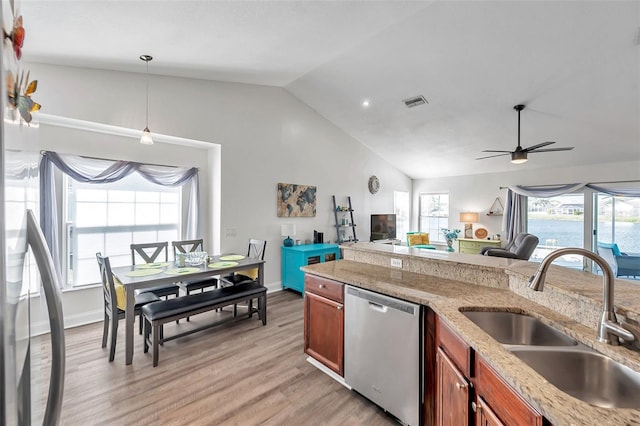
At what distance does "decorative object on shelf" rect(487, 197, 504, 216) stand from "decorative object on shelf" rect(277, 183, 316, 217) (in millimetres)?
4329

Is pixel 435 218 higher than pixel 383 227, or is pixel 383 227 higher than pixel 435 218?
pixel 435 218

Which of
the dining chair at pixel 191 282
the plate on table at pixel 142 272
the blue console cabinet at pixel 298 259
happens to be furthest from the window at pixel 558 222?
the plate on table at pixel 142 272

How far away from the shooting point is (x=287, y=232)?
15.9 ft

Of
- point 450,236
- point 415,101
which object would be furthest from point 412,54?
point 450,236

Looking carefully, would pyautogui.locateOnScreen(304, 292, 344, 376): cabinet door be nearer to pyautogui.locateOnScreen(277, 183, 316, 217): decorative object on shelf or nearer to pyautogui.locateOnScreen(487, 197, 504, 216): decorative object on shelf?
pyautogui.locateOnScreen(277, 183, 316, 217): decorative object on shelf

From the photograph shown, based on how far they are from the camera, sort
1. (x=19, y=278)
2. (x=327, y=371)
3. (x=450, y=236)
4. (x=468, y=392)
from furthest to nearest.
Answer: (x=450, y=236)
(x=327, y=371)
(x=468, y=392)
(x=19, y=278)

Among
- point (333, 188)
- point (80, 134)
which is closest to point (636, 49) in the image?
point (333, 188)

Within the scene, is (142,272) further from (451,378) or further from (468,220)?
(468,220)

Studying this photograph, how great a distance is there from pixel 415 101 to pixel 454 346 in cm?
388

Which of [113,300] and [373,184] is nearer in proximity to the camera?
[113,300]

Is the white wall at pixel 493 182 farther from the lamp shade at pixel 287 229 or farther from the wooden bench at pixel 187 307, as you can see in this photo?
the wooden bench at pixel 187 307

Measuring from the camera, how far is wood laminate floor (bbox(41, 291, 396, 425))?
6.25 feet

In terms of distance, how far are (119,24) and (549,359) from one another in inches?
137

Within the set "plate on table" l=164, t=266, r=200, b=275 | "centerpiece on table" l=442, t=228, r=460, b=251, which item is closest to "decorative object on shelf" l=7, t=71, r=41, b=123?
"plate on table" l=164, t=266, r=200, b=275
